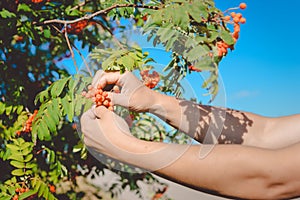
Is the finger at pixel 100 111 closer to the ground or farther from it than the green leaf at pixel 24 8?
closer to the ground

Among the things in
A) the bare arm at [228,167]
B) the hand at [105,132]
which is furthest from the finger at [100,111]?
the bare arm at [228,167]

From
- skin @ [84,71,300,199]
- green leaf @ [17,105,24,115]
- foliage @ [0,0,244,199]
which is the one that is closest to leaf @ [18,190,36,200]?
foliage @ [0,0,244,199]

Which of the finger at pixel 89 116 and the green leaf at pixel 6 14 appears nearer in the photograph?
the finger at pixel 89 116

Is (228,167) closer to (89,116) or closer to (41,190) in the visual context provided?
(89,116)

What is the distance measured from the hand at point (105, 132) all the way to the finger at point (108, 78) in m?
0.11

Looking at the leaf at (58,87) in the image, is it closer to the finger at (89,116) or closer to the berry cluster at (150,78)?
the berry cluster at (150,78)

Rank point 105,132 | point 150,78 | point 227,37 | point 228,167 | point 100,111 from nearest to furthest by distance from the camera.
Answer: point 228,167 < point 105,132 < point 100,111 < point 227,37 < point 150,78

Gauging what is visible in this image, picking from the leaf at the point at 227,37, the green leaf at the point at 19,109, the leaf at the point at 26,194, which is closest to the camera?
the leaf at the point at 227,37

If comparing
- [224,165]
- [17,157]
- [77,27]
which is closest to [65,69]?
[77,27]

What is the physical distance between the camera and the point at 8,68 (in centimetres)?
306

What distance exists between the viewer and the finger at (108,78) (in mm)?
1585

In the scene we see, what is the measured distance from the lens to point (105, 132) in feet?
4.38

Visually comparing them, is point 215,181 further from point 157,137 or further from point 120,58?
point 157,137

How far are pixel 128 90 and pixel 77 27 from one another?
62.9 inches
